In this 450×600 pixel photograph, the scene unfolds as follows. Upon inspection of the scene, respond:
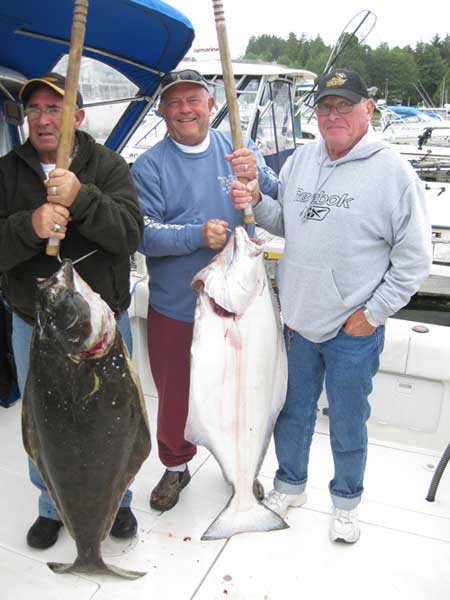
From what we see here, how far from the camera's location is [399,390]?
329 centimetres

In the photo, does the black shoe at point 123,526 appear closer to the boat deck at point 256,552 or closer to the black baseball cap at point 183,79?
the boat deck at point 256,552

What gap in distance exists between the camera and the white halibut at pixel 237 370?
1952 millimetres

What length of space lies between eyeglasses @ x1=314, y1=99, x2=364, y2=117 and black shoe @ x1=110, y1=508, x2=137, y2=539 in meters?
1.95

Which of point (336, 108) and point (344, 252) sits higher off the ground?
point (336, 108)

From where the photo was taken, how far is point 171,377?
2.66 meters

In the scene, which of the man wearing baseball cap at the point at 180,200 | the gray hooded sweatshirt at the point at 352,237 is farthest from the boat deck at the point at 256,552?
the gray hooded sweatshirt at the point at 352,237

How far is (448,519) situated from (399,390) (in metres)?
0.84

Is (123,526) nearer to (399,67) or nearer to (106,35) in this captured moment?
(106,35)

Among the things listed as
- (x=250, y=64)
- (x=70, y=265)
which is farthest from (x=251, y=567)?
(x=250, y=64)

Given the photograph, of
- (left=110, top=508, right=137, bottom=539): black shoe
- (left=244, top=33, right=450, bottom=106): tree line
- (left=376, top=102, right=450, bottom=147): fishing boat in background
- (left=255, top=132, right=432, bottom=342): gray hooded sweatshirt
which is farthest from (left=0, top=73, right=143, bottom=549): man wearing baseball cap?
(left=244, top=33, right=450, bottom=106): tree line

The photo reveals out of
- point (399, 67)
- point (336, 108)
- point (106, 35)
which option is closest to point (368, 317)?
point (336, 108)

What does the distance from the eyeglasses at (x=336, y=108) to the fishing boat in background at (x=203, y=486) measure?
112cm

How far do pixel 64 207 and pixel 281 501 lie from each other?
179 cm

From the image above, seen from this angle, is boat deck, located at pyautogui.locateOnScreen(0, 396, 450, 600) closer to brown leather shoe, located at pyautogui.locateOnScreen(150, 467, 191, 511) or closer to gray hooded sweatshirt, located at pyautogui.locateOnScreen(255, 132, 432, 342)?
brown leather shoe, located at pyautogui.locateOnScreen(150, 467, 191, 511)
